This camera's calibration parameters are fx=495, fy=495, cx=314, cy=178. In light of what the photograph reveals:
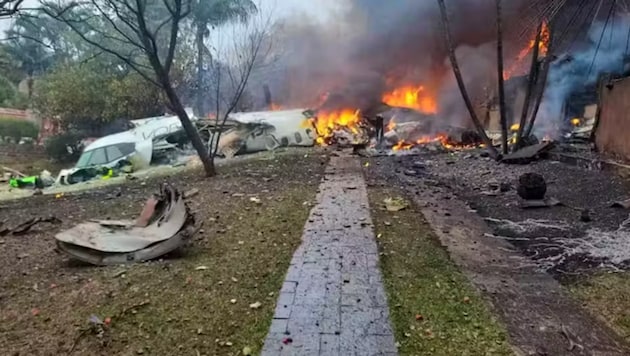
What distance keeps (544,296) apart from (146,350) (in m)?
2.75

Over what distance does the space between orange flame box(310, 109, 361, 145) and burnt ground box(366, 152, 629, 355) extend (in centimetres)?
936

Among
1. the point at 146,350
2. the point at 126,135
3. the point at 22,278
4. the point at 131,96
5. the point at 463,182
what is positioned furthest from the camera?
A: the point at 131,96

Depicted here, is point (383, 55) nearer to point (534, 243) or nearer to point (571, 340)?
point (534, 243)

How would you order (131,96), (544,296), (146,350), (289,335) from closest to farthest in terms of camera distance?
1. (146,350)
2. (289,335)
3. (544,296)
4. (131,96)

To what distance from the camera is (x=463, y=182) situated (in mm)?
9578

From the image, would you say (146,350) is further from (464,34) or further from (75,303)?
(464,34)

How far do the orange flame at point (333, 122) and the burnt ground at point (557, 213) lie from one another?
849 cm

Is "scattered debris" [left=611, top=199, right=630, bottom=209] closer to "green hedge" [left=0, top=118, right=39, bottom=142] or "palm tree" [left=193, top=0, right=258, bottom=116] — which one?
"palm tree" [left=193, top=0, right=258, bottom=116]

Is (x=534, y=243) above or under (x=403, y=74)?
under

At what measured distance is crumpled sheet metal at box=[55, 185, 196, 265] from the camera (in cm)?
409

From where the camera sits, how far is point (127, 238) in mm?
4352

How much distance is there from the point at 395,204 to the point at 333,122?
14.9m

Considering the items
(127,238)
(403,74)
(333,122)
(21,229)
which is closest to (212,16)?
(333,122)

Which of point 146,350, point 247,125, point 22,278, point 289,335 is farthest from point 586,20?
point 247,125
